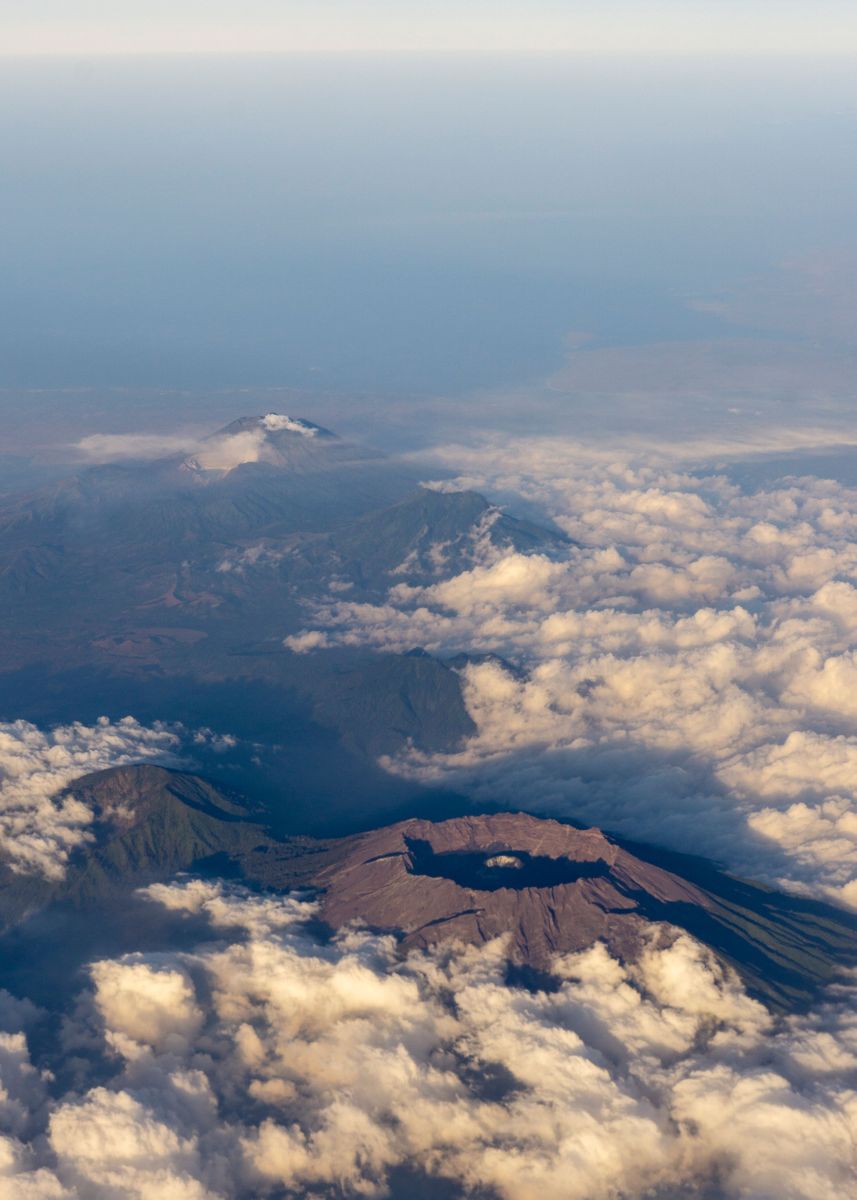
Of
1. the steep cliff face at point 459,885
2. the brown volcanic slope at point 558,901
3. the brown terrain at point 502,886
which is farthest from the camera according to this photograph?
the steep cliff face at point 459,885

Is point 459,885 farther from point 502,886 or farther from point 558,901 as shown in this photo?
point 558,901

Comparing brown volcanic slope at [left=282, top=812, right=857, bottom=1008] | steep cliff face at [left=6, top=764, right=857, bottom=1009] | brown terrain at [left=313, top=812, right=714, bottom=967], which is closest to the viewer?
brown volcanic slope at [left=282, top=812, right=857, bottom=1008]

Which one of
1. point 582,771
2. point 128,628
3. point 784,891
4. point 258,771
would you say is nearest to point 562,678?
point 582,771

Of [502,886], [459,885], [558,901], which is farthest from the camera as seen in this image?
[502,886]

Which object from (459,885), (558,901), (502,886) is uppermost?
(459,885)

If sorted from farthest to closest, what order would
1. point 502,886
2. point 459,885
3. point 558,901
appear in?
1. point 502,886
2. point 459,885
3. point 558,901

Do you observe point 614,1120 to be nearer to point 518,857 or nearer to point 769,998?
point 769,998

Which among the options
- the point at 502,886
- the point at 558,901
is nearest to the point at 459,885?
the point at 502,886

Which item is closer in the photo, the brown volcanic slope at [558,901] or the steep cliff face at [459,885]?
the brown volcanic slope at [558,901]

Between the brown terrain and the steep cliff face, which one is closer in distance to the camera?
the brown terrain
